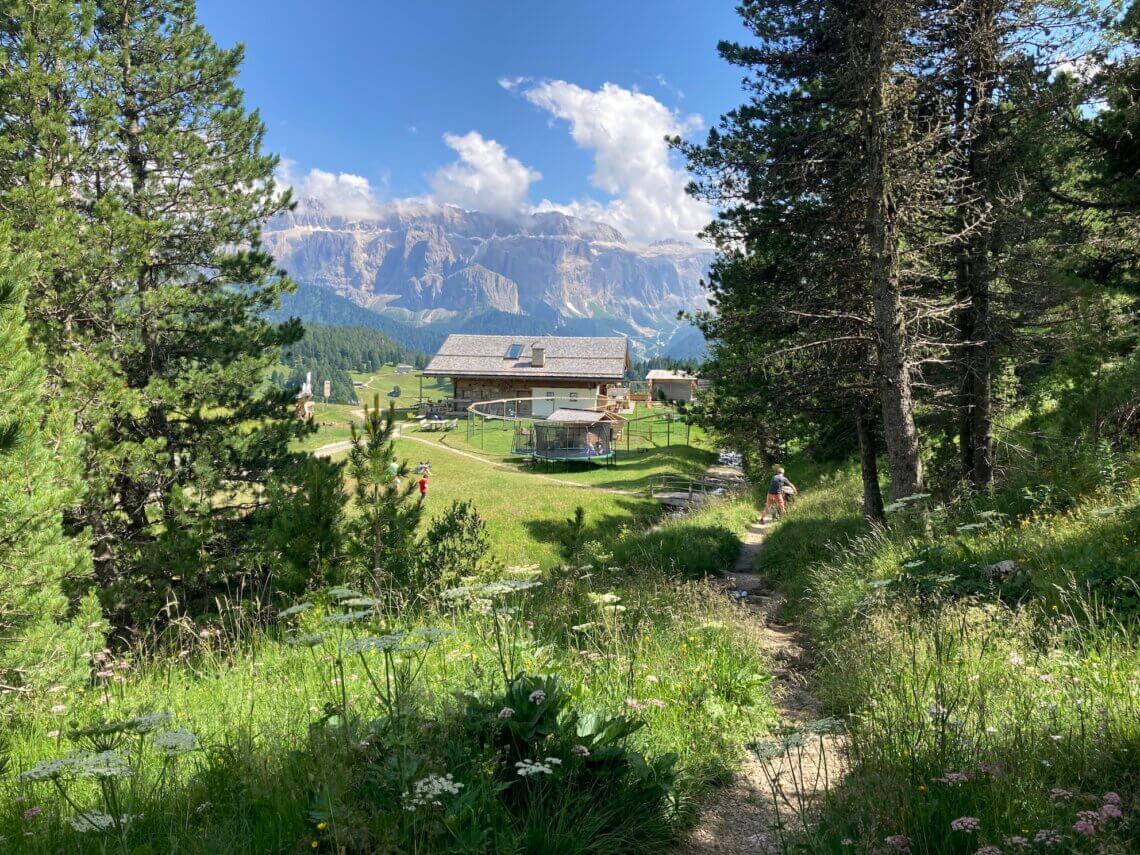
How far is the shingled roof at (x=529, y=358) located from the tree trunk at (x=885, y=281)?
6143cm

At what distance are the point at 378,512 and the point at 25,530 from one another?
11.3 feet

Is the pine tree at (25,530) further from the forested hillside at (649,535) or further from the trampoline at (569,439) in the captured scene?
the trampoline at (569,439)

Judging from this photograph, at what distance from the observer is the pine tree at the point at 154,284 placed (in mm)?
9703

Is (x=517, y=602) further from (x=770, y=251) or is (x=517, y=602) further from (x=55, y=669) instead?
(x=770, y=251)

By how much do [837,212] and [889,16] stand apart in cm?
304

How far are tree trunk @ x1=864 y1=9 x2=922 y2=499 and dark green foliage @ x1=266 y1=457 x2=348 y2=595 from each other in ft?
28.1

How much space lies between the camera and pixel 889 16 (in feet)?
30.5

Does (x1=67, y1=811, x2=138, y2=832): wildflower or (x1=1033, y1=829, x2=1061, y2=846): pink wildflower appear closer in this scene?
(x1=1033, y1=829, x2=1061, y2=846): pink wildflower

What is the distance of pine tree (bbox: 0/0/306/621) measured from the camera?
31.8ft

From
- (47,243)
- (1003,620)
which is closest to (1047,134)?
(1003,620)

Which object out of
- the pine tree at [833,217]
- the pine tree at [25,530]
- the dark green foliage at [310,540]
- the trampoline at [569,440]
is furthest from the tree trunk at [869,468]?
the trampoline at [569,440]

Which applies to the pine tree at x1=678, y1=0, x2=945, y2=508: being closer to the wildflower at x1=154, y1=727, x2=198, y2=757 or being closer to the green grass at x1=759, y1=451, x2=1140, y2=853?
the green grass at x1=759, y1=451, x2=1140, y2=853

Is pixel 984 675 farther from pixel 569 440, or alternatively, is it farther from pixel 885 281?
pixel 569 440

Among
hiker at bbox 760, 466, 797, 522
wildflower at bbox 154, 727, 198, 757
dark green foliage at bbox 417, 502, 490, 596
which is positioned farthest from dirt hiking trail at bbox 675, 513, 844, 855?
hiker at bbox 760, 466, 797, 522
